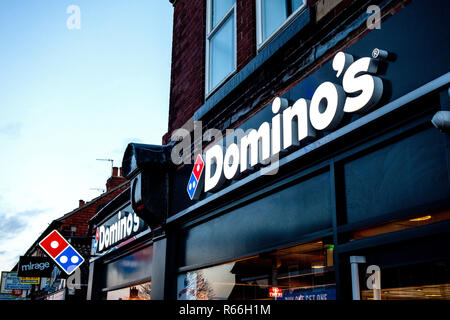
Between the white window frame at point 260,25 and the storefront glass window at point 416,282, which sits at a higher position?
the white window frame at point 260,25

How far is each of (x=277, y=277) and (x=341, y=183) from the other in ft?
4.54

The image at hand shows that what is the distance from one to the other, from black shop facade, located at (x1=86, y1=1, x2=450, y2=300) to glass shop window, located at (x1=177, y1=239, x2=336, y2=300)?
0.05ft

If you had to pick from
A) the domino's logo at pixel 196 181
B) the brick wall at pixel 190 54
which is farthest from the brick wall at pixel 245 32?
the domino's logo at pixel 196 181

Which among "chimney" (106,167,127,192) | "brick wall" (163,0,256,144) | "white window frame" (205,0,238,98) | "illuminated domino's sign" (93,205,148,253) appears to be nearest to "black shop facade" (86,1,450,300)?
"white window frame" (205,0,238,98)

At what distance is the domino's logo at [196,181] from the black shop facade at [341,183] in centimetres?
2

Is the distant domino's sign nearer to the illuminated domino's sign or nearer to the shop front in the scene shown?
the shop front

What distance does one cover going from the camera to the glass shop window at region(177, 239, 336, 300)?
4.54 m

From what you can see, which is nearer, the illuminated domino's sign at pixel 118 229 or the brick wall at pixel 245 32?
the brick wall at pixel 245 32

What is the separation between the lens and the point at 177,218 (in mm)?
7441

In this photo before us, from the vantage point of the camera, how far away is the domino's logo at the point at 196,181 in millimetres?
6812

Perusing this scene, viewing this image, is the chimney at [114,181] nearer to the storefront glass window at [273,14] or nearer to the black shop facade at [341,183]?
the black shop facade at [341,183]
